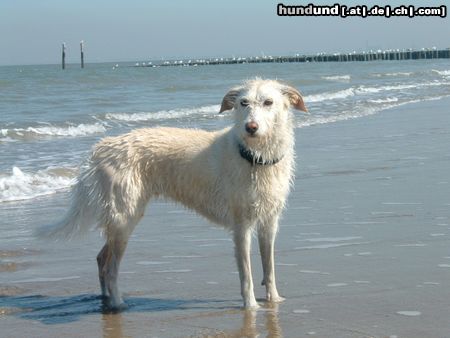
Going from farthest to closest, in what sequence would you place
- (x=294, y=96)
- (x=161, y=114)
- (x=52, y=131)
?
(x=161, y=114) → (x=52, y=131) → (x=294, y=96)

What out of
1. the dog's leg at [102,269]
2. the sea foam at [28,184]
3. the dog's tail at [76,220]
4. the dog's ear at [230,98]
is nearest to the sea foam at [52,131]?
the sea foam at [28,184]

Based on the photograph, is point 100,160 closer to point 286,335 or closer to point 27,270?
A: point 27,270

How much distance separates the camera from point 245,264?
5785 mm

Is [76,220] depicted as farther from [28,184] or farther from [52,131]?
[52,131]

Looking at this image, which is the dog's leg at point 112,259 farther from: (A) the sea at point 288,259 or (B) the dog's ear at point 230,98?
(B) the dog's ear at point 230,98

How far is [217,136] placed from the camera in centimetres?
618

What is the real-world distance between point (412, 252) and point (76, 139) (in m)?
11.8

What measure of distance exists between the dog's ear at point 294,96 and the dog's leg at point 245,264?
960mm

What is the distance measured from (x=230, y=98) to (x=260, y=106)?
340mm

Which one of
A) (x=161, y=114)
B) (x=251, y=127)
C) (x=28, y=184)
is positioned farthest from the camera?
(x=161, y=114)

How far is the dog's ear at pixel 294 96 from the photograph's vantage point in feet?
19.0

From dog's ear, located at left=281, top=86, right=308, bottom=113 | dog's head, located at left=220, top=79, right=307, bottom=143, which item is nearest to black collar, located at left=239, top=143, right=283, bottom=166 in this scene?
dog's head, located at left=220, top=79, right=307, bottom=143

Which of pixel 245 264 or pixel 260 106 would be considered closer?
pixel 260 106

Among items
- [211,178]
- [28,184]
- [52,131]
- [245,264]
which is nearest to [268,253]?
[245,264]
